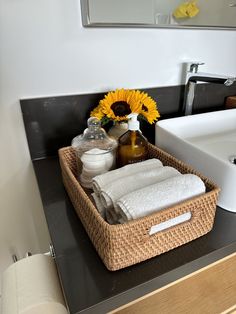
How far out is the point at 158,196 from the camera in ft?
1.45

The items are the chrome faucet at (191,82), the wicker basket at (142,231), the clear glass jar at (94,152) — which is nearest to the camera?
the wicker basket at (142,231)

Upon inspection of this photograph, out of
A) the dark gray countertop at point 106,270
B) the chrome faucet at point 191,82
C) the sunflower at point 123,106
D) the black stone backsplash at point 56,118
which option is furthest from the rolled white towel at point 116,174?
the chrome faucet at point 191,82

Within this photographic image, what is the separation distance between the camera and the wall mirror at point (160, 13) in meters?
0.75

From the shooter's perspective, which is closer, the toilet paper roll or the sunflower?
the toilet paper roll

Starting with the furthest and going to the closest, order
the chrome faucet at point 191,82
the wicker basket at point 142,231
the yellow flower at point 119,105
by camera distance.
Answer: the chrome faucet at point 191,82, the yellow flower at point 119,105, the wicker basket at point 142,231

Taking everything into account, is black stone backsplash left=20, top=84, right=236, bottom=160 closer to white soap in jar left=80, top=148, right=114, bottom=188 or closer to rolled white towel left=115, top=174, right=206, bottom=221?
white soap in jar left=80, top=148, right=114, bottom=188

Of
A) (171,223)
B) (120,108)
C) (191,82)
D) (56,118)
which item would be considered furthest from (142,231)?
(191,82)

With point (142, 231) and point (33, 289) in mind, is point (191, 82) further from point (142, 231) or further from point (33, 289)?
point (33, 289)

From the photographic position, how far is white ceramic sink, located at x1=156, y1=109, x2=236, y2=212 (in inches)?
22.0

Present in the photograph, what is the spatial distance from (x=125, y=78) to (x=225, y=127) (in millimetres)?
478

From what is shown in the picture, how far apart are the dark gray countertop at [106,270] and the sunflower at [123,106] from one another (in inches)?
13.5

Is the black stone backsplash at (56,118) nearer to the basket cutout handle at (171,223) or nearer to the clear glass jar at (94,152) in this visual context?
the clear glass jar at (94,152)

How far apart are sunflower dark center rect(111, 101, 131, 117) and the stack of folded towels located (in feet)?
0.87

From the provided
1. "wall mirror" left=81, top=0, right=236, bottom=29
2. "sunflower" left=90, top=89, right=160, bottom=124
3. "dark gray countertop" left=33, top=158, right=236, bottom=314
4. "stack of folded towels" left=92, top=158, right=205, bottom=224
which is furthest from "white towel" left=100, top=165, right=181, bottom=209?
"wall mirror" left=81, top=0, right=236, bottom=29
